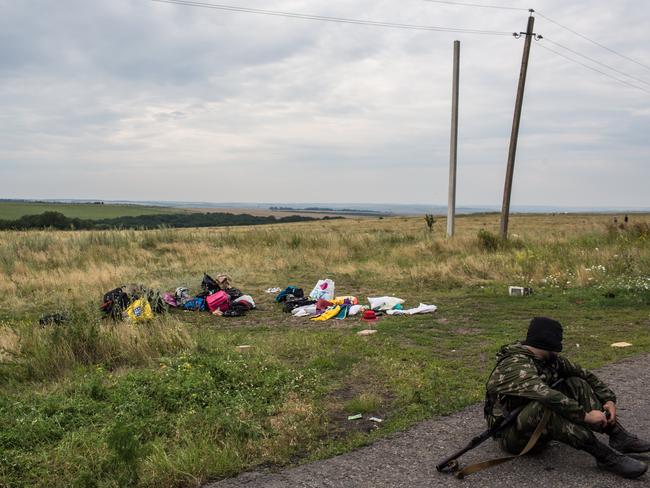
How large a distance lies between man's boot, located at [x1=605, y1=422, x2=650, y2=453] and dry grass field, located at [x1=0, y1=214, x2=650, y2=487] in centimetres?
149

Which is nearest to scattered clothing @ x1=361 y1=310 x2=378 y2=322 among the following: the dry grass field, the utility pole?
the dry grass field

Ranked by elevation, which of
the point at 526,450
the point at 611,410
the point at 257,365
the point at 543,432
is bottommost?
the point at 257,365

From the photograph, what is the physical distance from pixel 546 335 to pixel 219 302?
808 cm

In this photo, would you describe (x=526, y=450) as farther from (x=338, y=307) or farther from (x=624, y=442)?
(x=338, y=307)

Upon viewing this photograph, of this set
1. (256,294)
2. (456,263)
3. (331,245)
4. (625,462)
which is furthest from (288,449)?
(331,245)

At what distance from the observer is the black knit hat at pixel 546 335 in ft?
14.1

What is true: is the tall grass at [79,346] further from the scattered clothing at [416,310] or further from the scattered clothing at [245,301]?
the scattered clothing at [416,310]

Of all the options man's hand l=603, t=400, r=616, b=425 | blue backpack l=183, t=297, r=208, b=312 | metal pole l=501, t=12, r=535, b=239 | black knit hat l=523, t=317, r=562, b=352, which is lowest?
blue backpack l=183, t=297, r=208, b=312

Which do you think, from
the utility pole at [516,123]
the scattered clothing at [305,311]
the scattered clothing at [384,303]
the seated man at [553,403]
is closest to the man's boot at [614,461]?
the seated man at [553,403]

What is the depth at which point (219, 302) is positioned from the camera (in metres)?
11.4

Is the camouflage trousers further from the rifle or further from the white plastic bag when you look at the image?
the white plastic bag

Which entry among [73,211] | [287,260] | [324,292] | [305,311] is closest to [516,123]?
[287,260]

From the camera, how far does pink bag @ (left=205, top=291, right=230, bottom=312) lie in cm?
1140

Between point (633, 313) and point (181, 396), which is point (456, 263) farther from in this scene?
point (181, 396)
